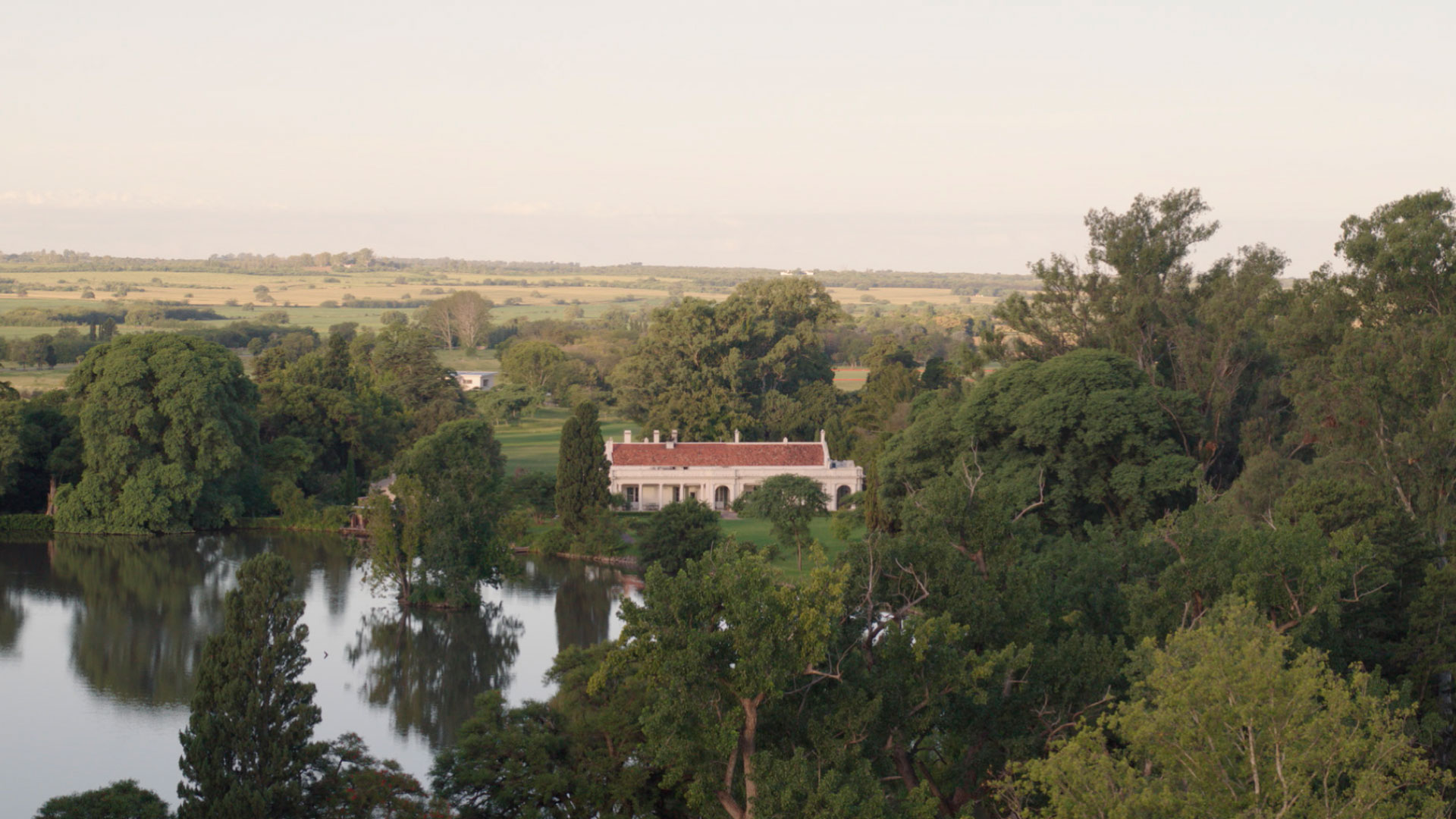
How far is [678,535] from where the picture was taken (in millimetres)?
34281

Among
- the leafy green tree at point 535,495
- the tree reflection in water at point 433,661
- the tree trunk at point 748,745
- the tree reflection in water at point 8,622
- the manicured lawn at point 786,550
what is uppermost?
the tree trunk at point 748,745

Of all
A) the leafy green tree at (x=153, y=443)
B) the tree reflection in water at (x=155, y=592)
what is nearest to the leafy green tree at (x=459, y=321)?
the leafy green tree at (x=153, y=443)

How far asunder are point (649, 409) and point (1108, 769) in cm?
4850

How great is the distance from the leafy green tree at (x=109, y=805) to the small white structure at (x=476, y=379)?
69.1 m

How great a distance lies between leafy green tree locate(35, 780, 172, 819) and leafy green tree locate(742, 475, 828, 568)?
783 inches

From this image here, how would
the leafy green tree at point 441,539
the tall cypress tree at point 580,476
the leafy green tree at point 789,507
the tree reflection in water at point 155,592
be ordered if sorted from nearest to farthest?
1. the tree reflection in water at point 155,592
2. the leafy green tree at point 441,539
3. the leafy green tree at point 789,507
4. the tall cypress tree at point 580,476

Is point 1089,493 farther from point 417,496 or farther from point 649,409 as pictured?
point 649,409

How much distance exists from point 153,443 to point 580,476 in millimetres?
13538

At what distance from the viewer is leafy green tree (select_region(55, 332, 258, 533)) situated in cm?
4091

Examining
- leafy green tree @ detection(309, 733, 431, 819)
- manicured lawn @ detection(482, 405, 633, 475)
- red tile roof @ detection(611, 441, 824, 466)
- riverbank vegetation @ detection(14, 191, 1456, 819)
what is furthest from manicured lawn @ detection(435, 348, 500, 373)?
leafy green tree @ detection(309, 733, 431, 819)

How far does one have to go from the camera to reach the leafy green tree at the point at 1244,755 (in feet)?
35.1

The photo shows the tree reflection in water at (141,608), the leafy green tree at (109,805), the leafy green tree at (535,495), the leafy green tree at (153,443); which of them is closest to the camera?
the leafy green tree at (109,805)

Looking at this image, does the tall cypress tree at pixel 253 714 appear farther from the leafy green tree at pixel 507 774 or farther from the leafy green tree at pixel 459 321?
the leafy green tree at pixel 459 321

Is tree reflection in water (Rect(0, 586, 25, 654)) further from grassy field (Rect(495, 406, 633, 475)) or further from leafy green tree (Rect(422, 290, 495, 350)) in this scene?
leafy green tree (Rect(422, 290, 495, 350))
